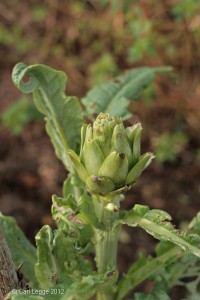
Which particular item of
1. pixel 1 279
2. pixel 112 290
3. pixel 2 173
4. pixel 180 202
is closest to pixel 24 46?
pixel 2 173

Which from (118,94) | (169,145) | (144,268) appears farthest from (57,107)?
(169,145)

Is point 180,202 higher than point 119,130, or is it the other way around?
point 119,130

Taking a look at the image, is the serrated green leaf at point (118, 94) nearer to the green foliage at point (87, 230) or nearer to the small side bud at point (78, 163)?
the green foliage at point (87, 230)

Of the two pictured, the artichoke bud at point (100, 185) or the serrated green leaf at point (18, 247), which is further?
the serrated green leaf at point (18, 247)

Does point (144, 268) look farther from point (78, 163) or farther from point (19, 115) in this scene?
point (19, 115)

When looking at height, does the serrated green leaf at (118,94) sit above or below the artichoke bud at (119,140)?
below

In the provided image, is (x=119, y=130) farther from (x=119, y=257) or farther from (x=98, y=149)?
Result: (x=119, y=257)
